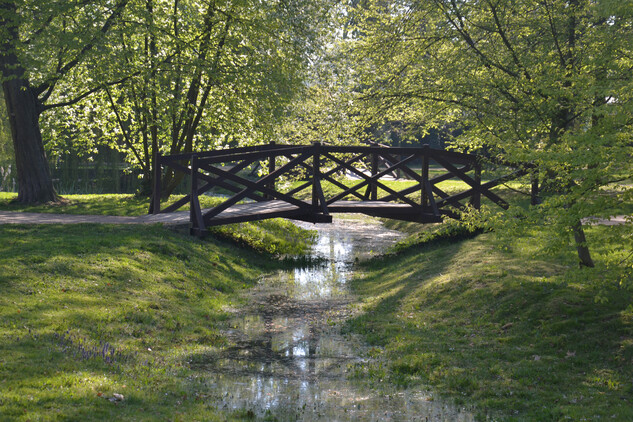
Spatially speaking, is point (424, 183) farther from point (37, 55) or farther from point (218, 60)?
point (37, 55)

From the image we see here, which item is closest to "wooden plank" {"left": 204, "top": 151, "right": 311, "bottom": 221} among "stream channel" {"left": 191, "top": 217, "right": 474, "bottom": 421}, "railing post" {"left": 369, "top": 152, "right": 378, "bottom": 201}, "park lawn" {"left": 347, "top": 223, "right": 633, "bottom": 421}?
"stream channel" {"left": 191, "top": 217, "right": 474, "bottom": 421}

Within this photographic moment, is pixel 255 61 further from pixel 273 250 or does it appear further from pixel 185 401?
pixel 185 401

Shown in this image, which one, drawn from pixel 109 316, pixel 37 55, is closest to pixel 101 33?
pixel 37 55

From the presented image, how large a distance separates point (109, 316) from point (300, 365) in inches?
137

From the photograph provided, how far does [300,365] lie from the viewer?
373 inches

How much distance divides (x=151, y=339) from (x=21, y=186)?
46.4ft

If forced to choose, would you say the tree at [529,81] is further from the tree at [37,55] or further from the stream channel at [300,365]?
the tree at [37,55]

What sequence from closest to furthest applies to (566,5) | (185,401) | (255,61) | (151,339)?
(185,401) < (151,339) < (566,5) < (255,61)

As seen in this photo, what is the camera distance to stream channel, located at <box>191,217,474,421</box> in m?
7.55

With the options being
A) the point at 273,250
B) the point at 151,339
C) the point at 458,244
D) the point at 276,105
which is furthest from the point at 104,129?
the point at 151,339

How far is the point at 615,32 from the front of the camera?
1209 cm

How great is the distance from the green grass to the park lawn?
314cm

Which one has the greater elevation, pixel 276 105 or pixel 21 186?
pixel 276 105

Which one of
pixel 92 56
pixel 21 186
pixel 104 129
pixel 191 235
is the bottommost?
pixel 191 235
